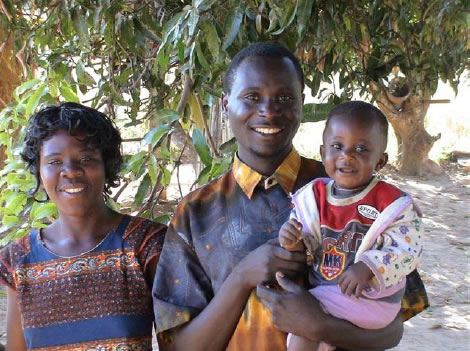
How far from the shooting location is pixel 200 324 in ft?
4.82

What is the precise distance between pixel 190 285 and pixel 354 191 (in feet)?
1.50

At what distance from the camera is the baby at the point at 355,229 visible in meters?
1.30

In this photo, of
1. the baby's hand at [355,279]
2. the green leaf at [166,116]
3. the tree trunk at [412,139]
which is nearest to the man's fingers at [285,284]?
the baby's hand at [355,279]

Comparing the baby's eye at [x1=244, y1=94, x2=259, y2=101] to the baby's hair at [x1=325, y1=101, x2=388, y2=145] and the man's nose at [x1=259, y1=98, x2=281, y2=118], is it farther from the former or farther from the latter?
the baby's hair at [x1=325, y1=101, x2=388, y2=145]

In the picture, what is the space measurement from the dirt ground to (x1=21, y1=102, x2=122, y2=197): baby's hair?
3.16 feet

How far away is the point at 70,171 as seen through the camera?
1.63m

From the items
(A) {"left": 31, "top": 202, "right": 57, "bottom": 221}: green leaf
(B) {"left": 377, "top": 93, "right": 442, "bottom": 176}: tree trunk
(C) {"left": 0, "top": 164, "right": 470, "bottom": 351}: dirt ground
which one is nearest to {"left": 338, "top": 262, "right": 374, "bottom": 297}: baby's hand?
(A) {"left": 31, "top": 202, "right": 57, "bottom": 221}: green leaf

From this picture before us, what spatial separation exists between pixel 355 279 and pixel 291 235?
6.3 inches

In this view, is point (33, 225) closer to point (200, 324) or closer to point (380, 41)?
point (200, 324)

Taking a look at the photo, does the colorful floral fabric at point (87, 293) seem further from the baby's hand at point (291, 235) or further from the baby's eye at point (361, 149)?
the baby's eye at point (361, 149)

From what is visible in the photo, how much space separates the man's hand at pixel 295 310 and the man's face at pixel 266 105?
0.32 meters

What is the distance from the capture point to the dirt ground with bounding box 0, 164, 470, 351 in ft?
14.0

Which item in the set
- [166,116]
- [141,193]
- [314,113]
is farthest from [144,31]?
[314,113]

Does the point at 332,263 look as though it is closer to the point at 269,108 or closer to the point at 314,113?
the point at 269,108
